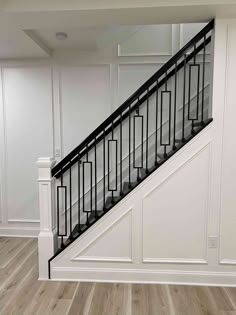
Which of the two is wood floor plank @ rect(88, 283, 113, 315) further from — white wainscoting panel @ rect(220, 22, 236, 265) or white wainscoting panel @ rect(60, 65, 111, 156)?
white wainscoting panel @ rect(60, 65, 111, 156)

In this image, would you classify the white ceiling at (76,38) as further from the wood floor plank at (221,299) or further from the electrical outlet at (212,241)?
the wood floor plank at (221,299)

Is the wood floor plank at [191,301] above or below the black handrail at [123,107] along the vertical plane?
below

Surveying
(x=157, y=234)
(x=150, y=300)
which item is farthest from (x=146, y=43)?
(x=150, y=300)

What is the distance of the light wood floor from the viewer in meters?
2.04

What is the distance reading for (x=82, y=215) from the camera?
11.5ft

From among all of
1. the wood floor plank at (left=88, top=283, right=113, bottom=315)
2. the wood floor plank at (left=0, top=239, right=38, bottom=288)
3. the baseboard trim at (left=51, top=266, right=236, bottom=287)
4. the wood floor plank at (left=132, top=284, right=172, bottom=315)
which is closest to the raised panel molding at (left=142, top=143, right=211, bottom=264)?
the baseboard trim at (left=51, top=266, right=236, bottom=287)

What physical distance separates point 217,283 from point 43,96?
121 inches

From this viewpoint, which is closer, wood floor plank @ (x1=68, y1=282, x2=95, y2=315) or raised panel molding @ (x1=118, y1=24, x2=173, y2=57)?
wood floor plank @ (x1=68, y1=282, x2=95, y2=315)

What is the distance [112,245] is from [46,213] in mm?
731

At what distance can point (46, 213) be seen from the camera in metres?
2.50

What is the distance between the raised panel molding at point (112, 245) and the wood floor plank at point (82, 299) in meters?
0.24

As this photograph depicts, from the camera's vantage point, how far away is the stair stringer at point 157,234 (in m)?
2.36

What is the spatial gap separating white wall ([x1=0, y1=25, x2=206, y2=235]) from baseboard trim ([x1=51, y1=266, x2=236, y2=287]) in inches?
54.8

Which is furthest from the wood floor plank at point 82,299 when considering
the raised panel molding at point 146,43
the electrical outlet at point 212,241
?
the raised panel molding at point 146,43
